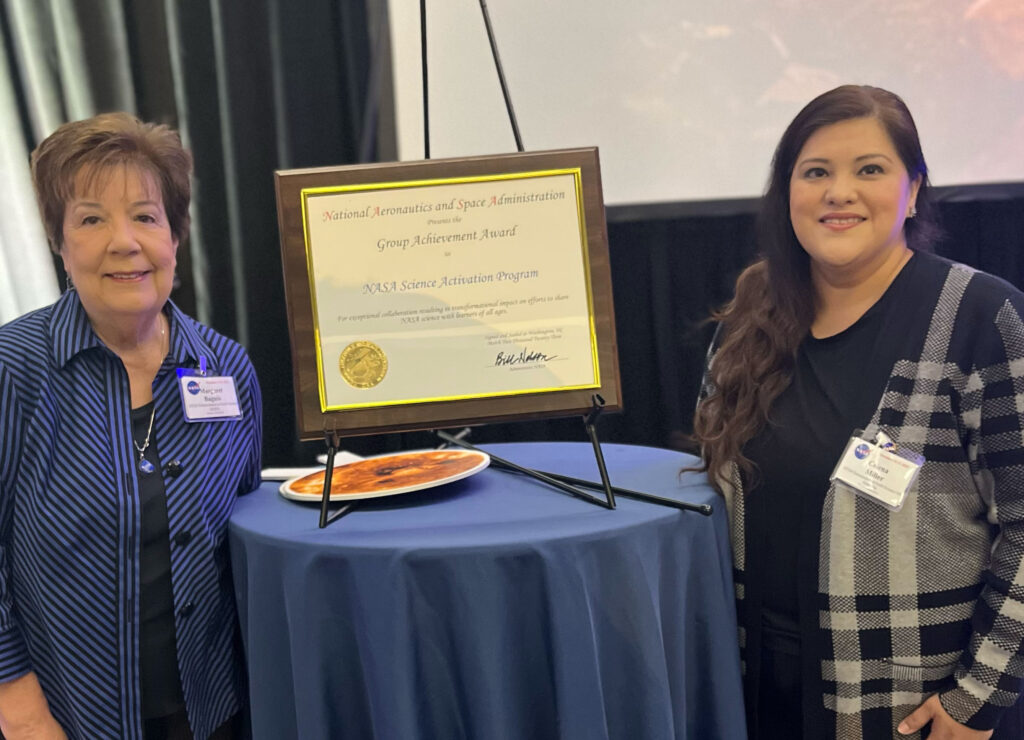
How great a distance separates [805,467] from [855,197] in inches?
18.2

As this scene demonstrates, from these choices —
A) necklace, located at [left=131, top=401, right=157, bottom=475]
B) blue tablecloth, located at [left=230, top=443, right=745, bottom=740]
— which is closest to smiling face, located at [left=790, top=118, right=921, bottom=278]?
blue tablecloth, located at [left=230, top=443, right=745, bottom=740]

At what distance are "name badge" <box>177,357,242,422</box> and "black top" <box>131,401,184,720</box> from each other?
0.10 metres

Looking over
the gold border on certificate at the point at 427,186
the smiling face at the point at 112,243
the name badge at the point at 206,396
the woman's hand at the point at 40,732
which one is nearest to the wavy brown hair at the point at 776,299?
the gold border on certificate at the point at 427,186

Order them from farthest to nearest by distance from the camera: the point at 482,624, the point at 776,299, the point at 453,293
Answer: the point at 776,299
the point at 453,293
the point at 482,624

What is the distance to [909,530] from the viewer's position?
4.05ft

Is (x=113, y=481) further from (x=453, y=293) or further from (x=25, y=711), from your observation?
(x=453, y=293)

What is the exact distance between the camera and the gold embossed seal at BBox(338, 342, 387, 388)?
129cm

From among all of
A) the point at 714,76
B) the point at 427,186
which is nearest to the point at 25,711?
the point at 427,186

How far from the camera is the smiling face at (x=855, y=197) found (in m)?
1.33

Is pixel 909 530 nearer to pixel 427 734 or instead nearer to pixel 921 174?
pixel 921 174

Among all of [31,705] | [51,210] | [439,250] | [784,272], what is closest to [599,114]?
[784,272]

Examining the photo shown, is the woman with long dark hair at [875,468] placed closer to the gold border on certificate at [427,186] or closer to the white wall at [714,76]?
the gold border on certificate at [427,186]

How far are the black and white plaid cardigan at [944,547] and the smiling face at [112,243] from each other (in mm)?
1222

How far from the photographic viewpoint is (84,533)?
1.26 m
